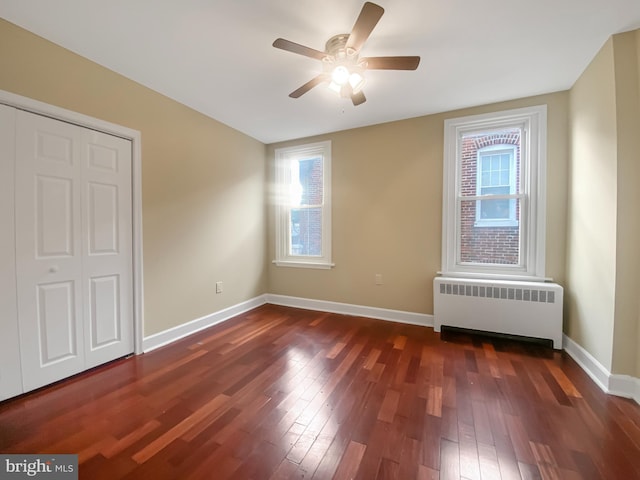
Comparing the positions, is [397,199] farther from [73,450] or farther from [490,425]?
[73,450]

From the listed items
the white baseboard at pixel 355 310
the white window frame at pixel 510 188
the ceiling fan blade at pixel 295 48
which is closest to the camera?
the ceiling fan blade at pixel 295 48

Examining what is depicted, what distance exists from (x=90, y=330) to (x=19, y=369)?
419mm

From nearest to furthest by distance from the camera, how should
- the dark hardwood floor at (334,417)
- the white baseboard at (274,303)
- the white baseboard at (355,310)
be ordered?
the dark hardwood floor at (334,417) → the white baseboard at (274,303) → the white baseboard at (355,310)

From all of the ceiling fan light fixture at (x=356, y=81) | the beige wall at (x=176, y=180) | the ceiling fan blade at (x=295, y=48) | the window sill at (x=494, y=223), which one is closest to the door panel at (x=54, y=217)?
the beige wall at (x=176, y=180)

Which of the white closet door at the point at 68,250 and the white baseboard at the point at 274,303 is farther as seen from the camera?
the white baseboard at the point at 274,303

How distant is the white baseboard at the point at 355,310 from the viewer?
3.16m

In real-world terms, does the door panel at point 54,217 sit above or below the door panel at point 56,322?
above

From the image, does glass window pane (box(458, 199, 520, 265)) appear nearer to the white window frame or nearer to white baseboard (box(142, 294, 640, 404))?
the white window frame

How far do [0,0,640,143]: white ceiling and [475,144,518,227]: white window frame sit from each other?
1.70ft

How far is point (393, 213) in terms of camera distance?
10.7 feet

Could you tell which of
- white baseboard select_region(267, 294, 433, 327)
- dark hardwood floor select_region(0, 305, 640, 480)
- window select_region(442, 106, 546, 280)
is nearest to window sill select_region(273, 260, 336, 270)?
white baseboard select_region(267, 294, 433, 327)

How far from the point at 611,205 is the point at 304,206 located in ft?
10.2

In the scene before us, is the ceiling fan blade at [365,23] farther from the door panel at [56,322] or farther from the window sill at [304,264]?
the door panel at [56,322]

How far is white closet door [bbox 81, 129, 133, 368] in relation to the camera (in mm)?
2090
